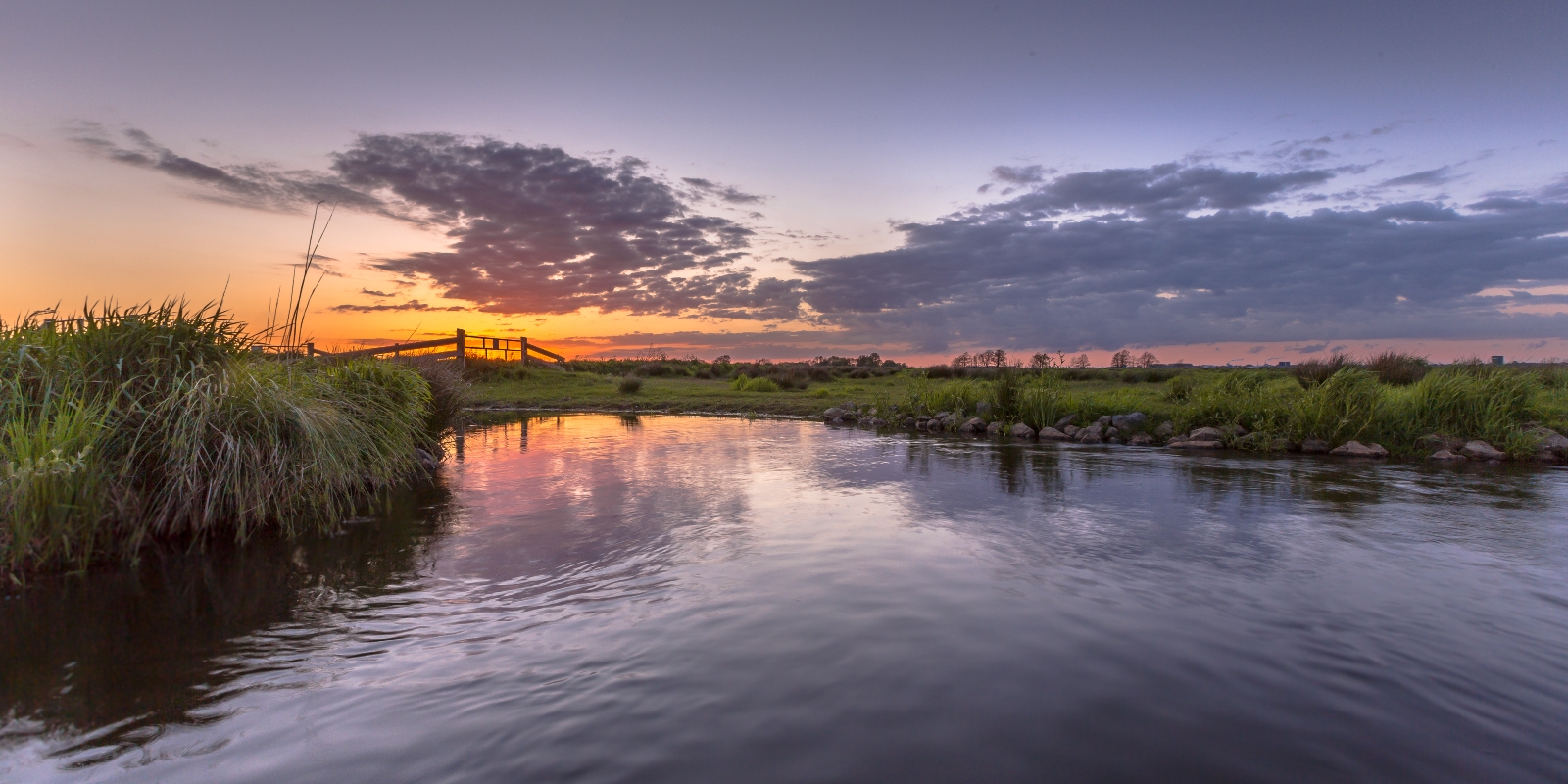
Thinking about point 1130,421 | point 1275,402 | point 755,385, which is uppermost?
point 755,385

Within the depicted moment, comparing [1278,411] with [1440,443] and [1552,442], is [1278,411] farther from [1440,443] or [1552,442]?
[1552,442]

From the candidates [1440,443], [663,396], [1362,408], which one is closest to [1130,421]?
[1362,408]

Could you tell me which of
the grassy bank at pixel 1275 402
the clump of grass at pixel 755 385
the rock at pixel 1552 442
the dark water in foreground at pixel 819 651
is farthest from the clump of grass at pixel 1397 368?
the clump of grass at pixel 755 385

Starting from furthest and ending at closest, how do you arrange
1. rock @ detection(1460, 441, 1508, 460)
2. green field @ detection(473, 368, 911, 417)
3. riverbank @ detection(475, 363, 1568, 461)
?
green field @ detection(473, 368, 911, 417) → riverbank @ detection(475, 363, 1568, 461) → rock @ detection(1460, 441, 1508, 460)

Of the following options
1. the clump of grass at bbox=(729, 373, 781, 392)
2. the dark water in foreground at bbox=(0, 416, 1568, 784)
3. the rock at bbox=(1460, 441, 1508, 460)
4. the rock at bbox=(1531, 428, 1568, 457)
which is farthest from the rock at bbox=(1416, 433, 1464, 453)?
the clump of grass at bbox=(729, 373, 781, 392)

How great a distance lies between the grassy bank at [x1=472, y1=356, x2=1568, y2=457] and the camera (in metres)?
11.9

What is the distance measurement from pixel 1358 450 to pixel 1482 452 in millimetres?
1572

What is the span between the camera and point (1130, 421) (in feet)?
45.9

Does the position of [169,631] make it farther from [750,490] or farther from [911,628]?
[750,490]

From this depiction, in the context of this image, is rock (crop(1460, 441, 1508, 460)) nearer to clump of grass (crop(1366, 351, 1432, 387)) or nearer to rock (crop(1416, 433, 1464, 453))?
rock (crop(1416, 433, 1464, 453))

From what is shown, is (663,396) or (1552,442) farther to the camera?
(663,396)

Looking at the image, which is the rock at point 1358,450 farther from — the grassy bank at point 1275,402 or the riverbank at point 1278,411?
the grassy bank at point 1275,402

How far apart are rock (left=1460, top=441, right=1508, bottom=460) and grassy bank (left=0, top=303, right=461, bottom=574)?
52.1ft

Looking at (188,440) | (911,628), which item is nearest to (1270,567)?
(911,628)
